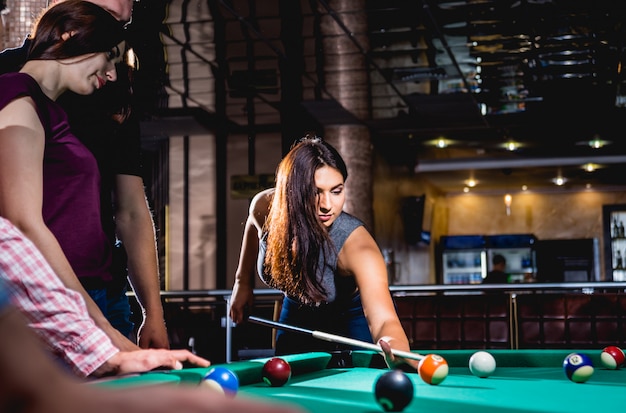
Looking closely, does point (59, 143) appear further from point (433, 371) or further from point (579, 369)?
point (579, 369)

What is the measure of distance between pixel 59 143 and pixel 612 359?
1882 millimetres

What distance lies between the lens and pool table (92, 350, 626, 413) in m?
1.68

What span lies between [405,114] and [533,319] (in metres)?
5.82

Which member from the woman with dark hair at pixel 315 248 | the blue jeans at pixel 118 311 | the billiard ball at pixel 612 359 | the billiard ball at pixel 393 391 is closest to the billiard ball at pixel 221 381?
the billiard ball at pixel 393 391

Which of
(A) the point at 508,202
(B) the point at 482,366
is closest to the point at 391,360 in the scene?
(B) the point at 482,366

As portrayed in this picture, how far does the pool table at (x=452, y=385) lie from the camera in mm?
1679

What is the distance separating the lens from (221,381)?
1766 millimetres

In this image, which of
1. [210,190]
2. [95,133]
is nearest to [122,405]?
[95,133]

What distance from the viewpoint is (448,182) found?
13.9m

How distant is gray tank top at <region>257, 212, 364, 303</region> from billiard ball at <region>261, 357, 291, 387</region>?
1053 millimetres

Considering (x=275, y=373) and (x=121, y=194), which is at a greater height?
(x=121, y=194)

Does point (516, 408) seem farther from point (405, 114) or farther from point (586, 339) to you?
point (405, 114)

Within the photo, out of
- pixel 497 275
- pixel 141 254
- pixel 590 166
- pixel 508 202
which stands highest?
pixel 590 166

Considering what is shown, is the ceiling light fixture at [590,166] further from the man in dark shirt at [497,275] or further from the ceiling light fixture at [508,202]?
the man in dark shirt at [497,275]
